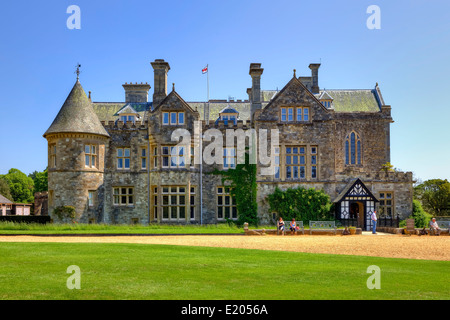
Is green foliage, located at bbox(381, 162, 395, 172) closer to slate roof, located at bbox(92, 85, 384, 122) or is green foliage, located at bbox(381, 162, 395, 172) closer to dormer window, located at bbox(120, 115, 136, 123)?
slate roof, located at bbox(92, 85, 384, 122)

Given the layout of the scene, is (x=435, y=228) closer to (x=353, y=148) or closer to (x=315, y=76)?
(x=353, y=148)

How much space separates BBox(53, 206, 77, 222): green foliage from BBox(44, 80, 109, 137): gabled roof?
5.68 metres

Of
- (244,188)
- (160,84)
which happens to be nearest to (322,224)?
(244,188)

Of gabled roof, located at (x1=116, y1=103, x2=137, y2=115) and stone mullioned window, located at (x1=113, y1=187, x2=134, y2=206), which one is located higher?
gabled roof, located at (x1=116, y1=103, x2=137, y2=115)

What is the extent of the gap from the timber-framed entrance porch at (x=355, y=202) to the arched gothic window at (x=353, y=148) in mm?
7208

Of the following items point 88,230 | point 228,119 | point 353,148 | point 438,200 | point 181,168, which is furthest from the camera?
point 438,200

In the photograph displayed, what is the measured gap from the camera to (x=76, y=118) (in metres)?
34.3

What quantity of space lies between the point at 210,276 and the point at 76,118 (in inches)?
1027

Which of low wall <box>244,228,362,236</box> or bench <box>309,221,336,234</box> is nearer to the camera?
low wall <box>244,228,362,236</box>

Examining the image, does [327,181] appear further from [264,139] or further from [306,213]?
[264,139]

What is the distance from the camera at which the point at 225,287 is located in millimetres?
10039

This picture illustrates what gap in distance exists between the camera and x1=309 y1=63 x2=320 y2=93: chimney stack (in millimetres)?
44188

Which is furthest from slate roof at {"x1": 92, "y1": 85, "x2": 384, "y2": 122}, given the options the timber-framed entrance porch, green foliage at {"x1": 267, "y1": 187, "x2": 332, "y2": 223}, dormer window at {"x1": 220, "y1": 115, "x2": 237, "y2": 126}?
the timber-framed entrance porch
